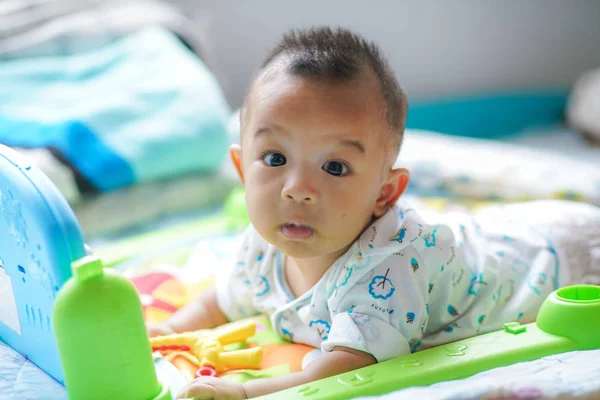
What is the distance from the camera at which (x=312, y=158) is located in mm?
872

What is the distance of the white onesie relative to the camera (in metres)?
0.90

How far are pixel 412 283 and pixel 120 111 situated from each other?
1008mm

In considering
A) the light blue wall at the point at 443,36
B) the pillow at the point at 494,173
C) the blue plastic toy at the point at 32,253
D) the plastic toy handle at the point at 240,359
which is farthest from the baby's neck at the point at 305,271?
the light blue wall at the point at 443,36

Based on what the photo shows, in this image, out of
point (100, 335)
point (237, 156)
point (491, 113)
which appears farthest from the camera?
point (491, 113)

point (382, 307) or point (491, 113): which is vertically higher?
point (491, 113)

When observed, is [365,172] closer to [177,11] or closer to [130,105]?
[130,105]

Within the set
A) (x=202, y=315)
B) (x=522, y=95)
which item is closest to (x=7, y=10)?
(x=202, y=315)

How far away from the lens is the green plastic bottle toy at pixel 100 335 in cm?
70

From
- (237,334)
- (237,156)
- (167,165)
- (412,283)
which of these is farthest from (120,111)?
(412,283)

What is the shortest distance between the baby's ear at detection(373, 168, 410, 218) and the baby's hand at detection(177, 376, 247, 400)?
0.31m

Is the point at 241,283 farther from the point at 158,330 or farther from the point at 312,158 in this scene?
the point at 312,158

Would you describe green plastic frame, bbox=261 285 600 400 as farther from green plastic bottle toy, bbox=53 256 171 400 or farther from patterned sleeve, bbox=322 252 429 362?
green plastic bottle toy, bbox=53 256 171 400

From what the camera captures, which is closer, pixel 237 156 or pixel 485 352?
pixel 485 352

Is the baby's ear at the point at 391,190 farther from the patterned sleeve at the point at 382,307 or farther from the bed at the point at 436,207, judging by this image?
the bed at the point at 436,207
